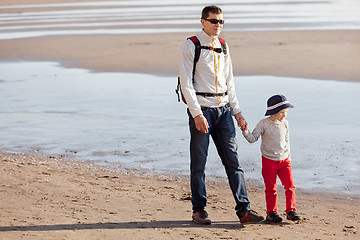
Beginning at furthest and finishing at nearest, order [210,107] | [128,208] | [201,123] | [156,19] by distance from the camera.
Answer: [156,19]
[128,208]
[210,107]
[201,123]

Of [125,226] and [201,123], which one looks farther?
[125,226]

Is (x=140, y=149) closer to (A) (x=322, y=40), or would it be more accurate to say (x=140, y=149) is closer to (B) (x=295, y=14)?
(A) (x=322, y=40)

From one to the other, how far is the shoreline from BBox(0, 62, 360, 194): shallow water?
56.3 inches

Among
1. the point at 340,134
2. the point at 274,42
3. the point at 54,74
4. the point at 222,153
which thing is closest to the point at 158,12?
the point at 274,42

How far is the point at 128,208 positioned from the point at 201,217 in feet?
2.66

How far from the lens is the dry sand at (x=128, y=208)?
5.57 meters

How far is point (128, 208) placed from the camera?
6305 millimetres

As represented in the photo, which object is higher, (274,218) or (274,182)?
(274,182)

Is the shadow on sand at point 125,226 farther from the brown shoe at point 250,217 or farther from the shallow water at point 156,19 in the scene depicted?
the shallow water at point 156,19

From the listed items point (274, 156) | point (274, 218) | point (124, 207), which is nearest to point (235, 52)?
point (124, 207)

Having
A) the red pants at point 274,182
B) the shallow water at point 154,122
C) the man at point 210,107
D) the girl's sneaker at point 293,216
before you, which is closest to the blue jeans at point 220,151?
the man at point 210,107

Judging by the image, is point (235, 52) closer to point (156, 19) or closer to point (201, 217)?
point (201, 217)

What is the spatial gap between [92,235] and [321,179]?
119 inches

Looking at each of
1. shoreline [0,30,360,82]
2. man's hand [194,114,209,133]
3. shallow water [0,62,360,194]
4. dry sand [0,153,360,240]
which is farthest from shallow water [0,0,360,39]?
man's hand [194,114,209,133]
